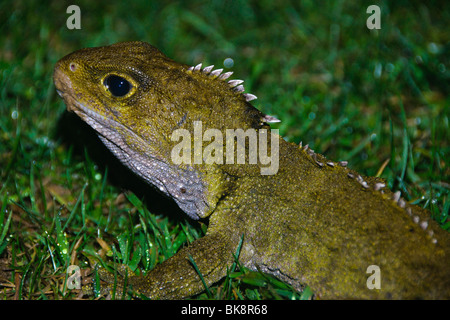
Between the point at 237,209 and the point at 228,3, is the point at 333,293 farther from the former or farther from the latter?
the point at 228,3

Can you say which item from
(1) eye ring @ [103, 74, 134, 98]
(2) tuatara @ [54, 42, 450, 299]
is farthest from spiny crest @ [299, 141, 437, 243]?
(1) eye ring @ [103, 74, 134, 98]

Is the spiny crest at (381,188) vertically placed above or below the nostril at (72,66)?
below

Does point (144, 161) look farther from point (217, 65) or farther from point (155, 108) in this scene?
point (217, 65)

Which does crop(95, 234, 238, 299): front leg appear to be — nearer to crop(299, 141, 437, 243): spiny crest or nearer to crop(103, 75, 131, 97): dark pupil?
crop(299, 141, 437, 243): spiny crest

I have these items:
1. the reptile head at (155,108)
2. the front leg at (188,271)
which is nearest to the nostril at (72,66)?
the reptile head at (155,108)

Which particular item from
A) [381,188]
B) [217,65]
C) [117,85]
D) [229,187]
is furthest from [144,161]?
[217,65]

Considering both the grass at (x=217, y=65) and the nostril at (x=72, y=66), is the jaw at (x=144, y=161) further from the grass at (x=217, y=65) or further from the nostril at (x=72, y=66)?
the grass at (x=217, y=65)

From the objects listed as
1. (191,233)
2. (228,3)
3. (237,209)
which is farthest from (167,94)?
(228,3)
